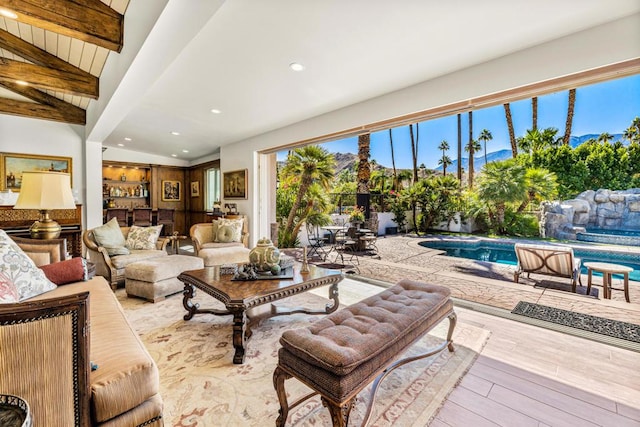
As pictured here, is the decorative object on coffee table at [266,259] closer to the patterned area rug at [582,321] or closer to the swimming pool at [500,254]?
the patterned area rug at [582,321]

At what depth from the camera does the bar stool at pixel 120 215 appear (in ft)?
22.4

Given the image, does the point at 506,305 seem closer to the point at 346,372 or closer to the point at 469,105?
the point at 469,105

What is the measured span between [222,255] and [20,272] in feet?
8.37

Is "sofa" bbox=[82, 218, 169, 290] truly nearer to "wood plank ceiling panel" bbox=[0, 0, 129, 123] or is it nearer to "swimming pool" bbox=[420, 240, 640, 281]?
"wood plank ceiling panel" bbox=[0, 0, 129, 123]

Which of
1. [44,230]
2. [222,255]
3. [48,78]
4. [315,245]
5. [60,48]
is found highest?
[60,48]

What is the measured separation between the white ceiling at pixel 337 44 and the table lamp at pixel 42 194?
1229mm

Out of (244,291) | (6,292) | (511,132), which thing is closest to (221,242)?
(244,291)

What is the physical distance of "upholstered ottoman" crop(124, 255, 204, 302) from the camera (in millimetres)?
3133

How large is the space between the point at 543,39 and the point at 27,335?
3.67 meters

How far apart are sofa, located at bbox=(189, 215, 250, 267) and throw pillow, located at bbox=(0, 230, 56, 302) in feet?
7.57

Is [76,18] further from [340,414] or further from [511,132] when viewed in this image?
[511,132]

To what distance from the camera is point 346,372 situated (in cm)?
119

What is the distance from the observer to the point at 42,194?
2.69 meters

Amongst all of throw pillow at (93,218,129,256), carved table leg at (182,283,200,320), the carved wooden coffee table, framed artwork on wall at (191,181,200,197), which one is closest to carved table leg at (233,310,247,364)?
the carved wooden coffee table
